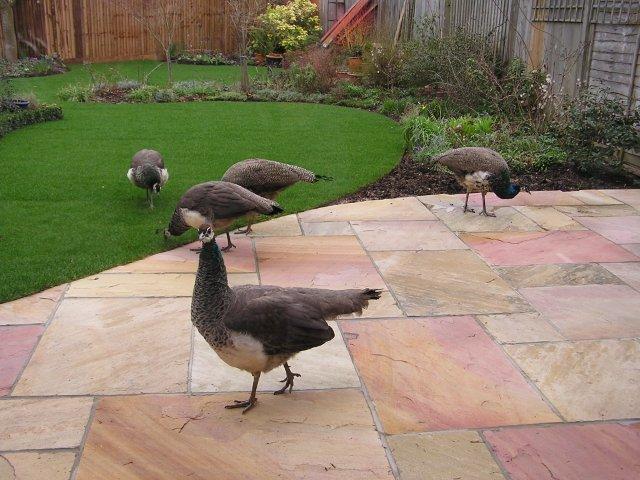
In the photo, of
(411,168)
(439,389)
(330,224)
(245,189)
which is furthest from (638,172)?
(439,389)

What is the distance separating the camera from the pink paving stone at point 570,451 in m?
3.07

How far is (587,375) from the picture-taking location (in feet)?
12.9

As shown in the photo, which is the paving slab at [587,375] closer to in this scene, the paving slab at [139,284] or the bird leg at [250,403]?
the bird leg at [250,403]

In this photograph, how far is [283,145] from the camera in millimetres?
10102

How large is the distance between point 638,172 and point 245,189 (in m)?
5.50

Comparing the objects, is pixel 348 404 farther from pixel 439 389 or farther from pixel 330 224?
pixel 330 224

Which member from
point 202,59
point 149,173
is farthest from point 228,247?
point 202,59

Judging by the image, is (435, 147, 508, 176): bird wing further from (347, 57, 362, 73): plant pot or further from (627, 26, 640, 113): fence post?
(347, 57, 362, 73): plant pot

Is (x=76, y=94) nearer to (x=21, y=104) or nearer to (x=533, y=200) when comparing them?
(x=21, y=104)

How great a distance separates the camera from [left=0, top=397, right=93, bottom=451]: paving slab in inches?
128

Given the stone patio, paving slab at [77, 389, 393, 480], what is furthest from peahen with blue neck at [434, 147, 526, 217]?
paving slab at [77, 389, 393, 480]

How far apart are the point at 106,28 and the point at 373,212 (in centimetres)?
1688

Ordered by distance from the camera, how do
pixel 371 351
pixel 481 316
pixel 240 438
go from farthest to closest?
pixel 481 316 < pixel 371 351 < pixel 240 438

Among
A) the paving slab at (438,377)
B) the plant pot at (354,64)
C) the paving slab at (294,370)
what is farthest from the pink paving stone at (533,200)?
the plant pot at (354,64)
